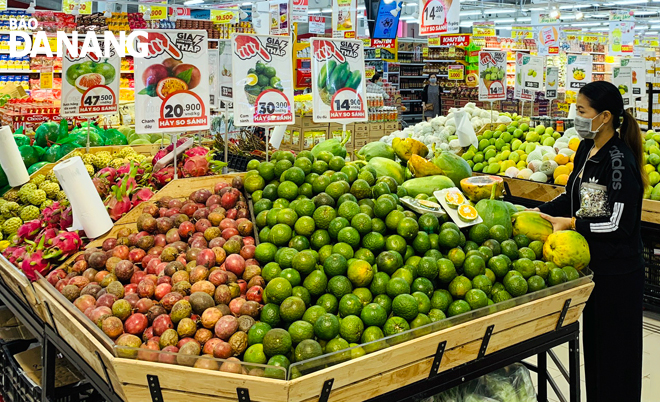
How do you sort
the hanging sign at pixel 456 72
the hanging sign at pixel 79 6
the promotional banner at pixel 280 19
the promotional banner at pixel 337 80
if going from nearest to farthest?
the promotional banner at pixel 337 80, the promotional banner at pixel 280 19, the hanging sign at pixel 456 72, the hanging sign at pixel 79 6

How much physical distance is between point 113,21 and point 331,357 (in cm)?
1124

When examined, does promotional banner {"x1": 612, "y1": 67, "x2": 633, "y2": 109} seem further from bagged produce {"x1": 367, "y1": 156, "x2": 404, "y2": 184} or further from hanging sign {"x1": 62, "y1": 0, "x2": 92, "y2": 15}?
hanging sign {"x1": 62, "y1": 0, "x2": 92, "y2": 15}

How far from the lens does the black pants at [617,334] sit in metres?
2.44

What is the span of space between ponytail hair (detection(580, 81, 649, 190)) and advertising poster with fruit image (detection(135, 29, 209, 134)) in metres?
1.87

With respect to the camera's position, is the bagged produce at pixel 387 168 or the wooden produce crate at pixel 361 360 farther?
the bagged produce at pixel 387 168

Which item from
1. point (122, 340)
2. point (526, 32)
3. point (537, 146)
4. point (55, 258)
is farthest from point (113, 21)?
point (526, 32)

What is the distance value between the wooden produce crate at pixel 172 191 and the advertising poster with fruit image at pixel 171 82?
13.0 inches

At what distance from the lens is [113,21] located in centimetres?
1108

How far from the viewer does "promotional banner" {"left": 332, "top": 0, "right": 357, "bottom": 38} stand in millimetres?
11844

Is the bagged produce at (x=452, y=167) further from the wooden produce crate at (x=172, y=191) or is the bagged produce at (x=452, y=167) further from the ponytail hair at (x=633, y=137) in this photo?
→ the wooden produce crate at (x=172, y=191)

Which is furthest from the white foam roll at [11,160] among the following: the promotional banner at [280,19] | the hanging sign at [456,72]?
the hanging sign at [456,72]

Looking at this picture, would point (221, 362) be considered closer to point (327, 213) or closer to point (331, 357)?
point (331, 357)

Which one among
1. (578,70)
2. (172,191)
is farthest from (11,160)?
(578,70)

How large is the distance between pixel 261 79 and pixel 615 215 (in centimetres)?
191
